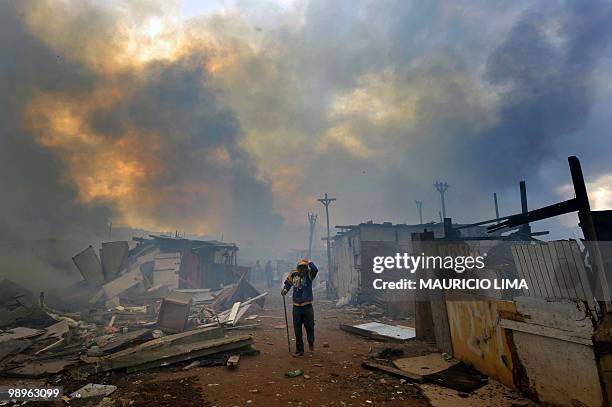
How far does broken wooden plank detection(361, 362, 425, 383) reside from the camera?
5078mm

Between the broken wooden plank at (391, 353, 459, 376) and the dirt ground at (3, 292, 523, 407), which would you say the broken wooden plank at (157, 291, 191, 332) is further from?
the broken wooden plank at (391, 353, 459, 376)

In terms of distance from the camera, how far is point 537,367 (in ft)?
13.2

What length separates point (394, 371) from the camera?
212 inches

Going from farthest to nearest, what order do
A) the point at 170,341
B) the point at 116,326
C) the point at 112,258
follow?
the point at 112,258, the point at 116,326, the point at 170,341

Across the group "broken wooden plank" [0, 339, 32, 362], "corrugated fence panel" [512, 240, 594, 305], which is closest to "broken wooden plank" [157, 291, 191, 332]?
"broken wooden plank" [0, 339, 32, 362]

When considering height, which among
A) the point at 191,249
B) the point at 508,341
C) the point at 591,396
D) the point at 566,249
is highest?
the point at 191,249

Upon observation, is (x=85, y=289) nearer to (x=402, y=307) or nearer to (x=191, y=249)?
(x=191, y=249)

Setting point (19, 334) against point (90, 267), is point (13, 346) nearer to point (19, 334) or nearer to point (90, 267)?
point (19, 334)

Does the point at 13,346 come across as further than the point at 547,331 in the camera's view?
Yes

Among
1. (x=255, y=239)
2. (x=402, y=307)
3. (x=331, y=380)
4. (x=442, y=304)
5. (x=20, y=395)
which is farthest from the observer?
(x=255, y=239)

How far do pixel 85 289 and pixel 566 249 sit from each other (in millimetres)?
19687

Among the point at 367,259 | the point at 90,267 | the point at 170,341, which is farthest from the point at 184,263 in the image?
the point at 170,341

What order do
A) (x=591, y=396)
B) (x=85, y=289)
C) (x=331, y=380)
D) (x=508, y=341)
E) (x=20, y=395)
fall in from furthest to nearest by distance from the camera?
1. (x=85, y=289)
2. (x=331, y=380)
3. (x=20, y=395)
4. (x=508, y=341)
5. (x=591, y=396)

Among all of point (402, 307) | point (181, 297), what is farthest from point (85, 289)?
point (402, 307)
